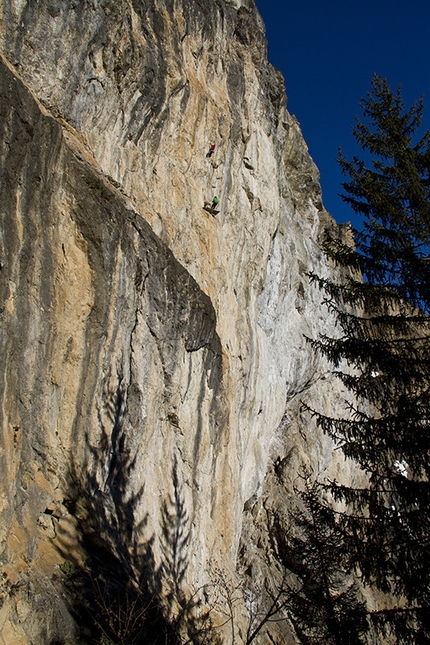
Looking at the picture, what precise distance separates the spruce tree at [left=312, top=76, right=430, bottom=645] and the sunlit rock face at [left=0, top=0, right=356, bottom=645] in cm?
327

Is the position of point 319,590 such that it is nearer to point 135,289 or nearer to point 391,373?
point 391,373

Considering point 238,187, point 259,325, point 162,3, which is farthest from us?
point 259,325

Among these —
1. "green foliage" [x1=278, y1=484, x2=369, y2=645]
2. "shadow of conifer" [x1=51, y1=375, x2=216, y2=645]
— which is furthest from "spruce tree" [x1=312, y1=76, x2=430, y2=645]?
"shadow of conifer" [x1=51, y1=375, x2=216, y2=645]

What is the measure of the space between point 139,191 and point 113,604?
8.71 meters

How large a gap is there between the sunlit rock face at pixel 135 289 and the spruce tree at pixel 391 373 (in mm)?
3273

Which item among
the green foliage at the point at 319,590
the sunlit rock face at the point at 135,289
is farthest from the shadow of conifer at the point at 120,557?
the green foliage at the point at 319,590

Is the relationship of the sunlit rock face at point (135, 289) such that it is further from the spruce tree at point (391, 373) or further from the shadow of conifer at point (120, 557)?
the spruce tree at point (391, 373)

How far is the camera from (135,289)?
8227 millimetres

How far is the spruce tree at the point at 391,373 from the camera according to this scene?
6918mm

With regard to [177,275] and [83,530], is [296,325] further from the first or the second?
[83,530]

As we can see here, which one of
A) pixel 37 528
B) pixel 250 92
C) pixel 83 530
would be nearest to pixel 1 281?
pixel 37 528

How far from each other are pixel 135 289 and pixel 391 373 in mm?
4824

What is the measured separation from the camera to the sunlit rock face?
20.6 ft

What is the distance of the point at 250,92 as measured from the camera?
1562 centimetres
